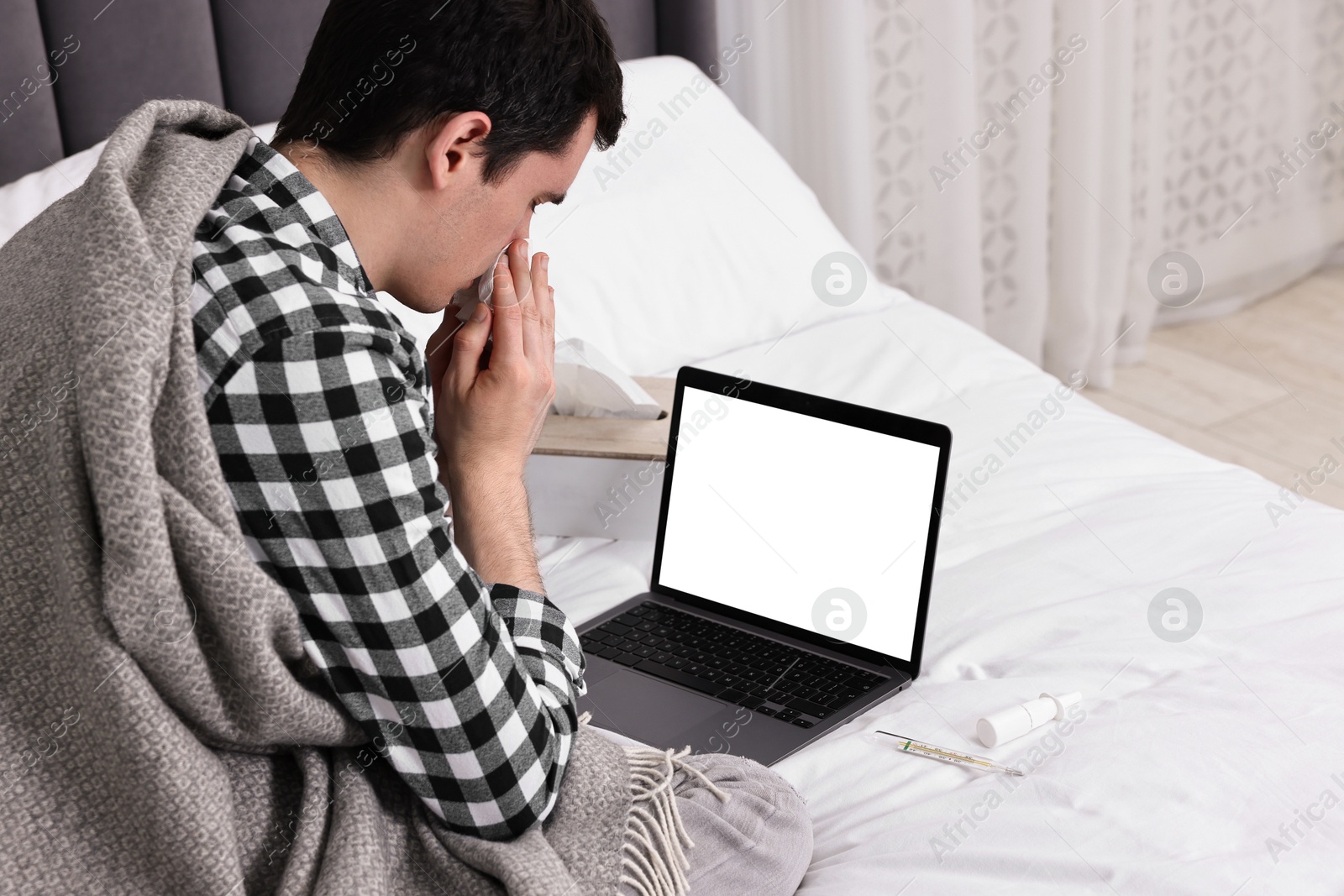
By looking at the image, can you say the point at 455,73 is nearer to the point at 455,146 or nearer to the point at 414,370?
the point at 455,146

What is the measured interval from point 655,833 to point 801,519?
0.39 meters

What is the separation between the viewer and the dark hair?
0.80 m

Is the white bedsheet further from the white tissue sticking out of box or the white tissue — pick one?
the white tissue

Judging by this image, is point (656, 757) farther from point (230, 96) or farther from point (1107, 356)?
point (1107, 356)


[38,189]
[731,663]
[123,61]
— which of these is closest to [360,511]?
[731,663]

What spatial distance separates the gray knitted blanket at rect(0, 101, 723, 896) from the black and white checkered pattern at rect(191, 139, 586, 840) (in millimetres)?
23

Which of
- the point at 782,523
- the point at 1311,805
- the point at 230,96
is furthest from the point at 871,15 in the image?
the point at 1311,805

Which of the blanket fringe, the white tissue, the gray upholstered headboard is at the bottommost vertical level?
the blanket fringe

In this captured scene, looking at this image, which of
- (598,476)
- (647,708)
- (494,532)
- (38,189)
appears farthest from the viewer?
(38,189)

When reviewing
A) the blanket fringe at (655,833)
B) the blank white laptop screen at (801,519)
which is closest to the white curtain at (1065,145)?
the blank white laptop screen at (801,519)

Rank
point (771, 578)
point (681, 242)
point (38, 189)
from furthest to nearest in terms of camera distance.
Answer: point (681, 242) → point (38, 189) → point (771, 578)

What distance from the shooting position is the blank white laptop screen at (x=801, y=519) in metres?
1.08

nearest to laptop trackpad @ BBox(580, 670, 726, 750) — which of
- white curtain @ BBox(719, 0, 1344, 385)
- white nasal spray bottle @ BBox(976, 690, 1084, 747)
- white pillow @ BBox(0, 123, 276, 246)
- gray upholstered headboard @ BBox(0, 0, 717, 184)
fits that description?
white nasal spray bottle @ BBox(976, 690, 1084, 747)

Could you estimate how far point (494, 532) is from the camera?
888mm
